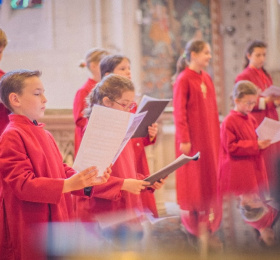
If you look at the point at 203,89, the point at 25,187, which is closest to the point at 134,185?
the point at 25,187

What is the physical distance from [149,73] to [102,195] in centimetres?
523

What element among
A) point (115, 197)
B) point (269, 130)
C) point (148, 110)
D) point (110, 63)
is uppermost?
point (110, 63)

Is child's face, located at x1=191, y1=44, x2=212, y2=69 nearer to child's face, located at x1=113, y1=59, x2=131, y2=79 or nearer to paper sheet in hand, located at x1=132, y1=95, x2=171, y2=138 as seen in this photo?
child's face, located at x1=113, y1=59, x2=131, y2=79

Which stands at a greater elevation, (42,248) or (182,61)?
(182,61)

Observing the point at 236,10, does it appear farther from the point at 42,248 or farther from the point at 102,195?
the point at 42,248

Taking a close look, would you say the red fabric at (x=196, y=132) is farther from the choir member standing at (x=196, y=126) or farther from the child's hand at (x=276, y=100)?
the child's hand at (x=276, y=100)

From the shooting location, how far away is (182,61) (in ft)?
17.3

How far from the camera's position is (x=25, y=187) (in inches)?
85.9

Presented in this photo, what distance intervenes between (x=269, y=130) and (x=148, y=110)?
5.52ft

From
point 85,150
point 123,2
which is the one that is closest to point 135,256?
point 85,150

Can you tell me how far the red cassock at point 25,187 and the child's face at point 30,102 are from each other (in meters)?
0.04

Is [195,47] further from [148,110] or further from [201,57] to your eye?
[148,110]

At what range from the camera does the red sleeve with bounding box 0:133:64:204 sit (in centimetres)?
219

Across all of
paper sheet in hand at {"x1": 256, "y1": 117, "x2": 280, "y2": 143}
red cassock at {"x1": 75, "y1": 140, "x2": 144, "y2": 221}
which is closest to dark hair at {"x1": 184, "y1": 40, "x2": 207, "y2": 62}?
paper sheet in hand at {"x1": 256, "y1": 117, "x2": 280, "y2": 143}
